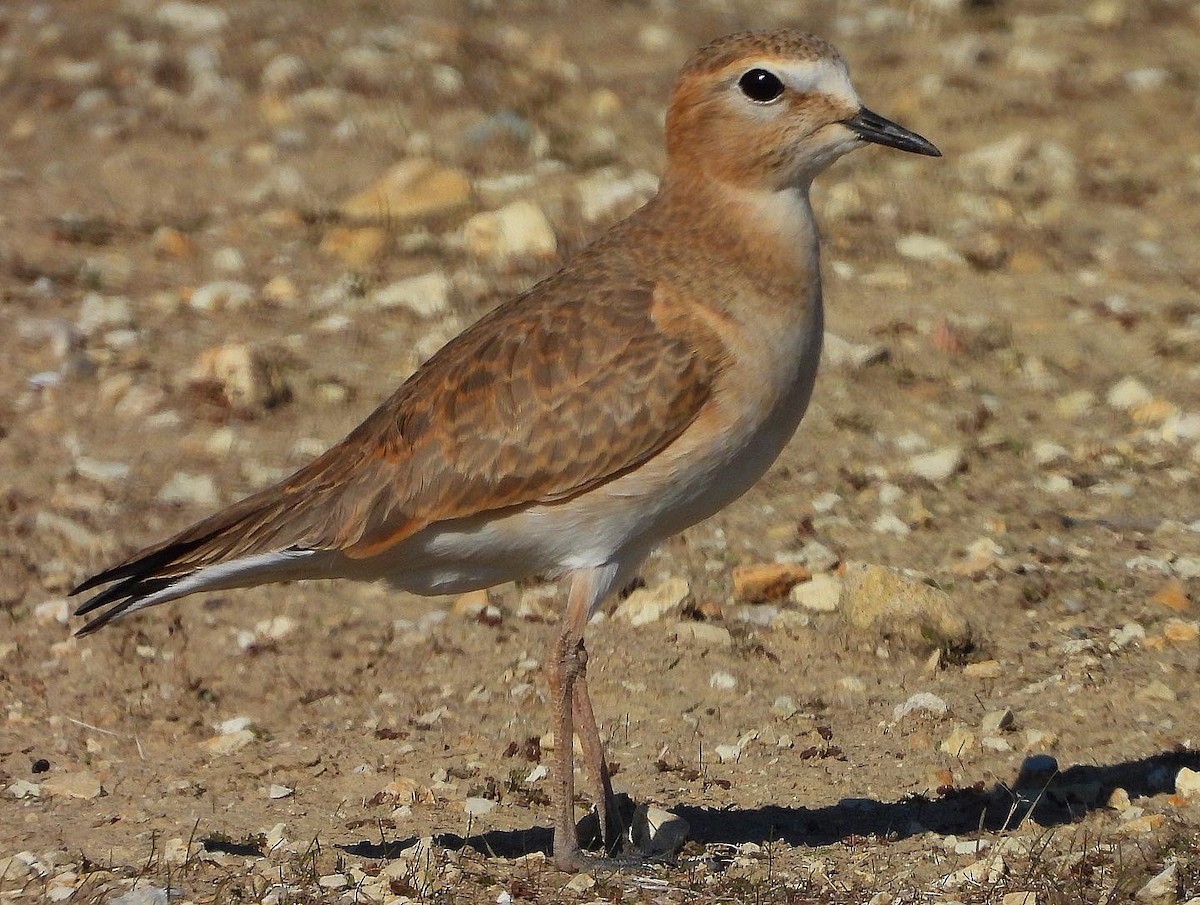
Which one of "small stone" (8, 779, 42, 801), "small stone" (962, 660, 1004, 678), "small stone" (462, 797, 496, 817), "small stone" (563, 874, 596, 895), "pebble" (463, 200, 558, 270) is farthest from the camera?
"pebble" (463, 200, 558, 270)

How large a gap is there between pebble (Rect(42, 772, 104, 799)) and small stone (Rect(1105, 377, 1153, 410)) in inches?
227

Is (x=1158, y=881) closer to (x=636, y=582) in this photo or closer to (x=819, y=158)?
(x=819, y=158)

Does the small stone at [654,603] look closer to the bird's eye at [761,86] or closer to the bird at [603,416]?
the bird at [603,416]

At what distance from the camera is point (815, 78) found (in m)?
6.33

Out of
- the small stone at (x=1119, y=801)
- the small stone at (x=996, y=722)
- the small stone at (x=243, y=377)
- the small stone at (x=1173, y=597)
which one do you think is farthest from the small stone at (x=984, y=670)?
the small stone at (x=243, y=377)

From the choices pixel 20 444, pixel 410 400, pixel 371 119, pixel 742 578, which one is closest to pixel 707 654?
pixel 742 578

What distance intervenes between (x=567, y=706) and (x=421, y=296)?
15.9 feet

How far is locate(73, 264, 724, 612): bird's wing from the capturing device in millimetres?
6074

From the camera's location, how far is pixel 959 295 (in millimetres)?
11016

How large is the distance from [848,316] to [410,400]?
15.3 feet

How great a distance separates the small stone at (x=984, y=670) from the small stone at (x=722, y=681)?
94cm

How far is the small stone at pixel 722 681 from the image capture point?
24.9 ft

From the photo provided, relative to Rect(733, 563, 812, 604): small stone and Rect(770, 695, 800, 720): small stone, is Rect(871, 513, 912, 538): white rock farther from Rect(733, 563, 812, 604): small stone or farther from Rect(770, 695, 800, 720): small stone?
Rect(770, 695, 800, 720): small stone

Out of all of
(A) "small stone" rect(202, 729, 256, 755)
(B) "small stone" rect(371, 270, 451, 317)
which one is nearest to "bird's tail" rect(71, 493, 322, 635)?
(A) "small stone" rect(202, 729, 256, 755)
